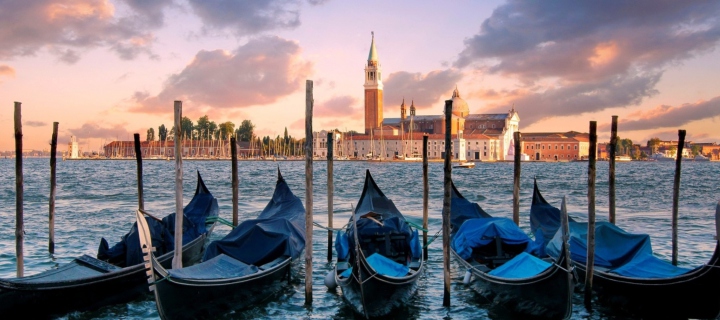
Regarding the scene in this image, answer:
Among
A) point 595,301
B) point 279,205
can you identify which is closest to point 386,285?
point 595,301

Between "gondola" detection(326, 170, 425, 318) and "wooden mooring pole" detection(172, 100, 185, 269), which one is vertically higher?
"wooden mooring pole" detection(172, 100, 185, 269)

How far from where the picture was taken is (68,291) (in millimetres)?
5484

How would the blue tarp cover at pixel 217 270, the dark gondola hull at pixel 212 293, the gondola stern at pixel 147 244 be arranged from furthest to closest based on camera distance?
the blue tarp cover at pixel 217 270 < the dark gondola hull at pixel 212 293 < the gondola stern at pixel 147 244

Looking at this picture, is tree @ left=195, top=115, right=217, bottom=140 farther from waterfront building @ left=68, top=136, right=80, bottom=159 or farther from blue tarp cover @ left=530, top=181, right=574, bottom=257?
blue tarp cover @ left=530, top=181, right=574, bottom=257

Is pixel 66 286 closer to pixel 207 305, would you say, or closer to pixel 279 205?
pixel 207 305

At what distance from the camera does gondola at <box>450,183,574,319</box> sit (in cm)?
520

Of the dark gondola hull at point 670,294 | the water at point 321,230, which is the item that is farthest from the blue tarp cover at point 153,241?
the dark gondola hull at point 670,294

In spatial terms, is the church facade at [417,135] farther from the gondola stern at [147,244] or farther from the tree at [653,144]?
the gondola stern at [147,244]

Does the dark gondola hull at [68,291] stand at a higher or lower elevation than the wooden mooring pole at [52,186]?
lower

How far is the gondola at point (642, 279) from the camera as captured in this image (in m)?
5.11

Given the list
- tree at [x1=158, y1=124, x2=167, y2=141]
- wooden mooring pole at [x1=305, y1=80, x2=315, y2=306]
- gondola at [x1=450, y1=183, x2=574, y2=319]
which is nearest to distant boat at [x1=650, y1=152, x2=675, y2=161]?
tree at [x1=158, y1=124, x2=167, y2=141]

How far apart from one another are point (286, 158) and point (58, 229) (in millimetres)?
65249

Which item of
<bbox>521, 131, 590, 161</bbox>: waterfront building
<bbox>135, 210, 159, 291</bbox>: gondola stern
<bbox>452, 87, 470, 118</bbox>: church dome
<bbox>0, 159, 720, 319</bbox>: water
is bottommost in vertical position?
<bbox>0, 159, 720, 319</bbox>: water

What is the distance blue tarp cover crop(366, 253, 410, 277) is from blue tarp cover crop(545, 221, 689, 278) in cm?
173
